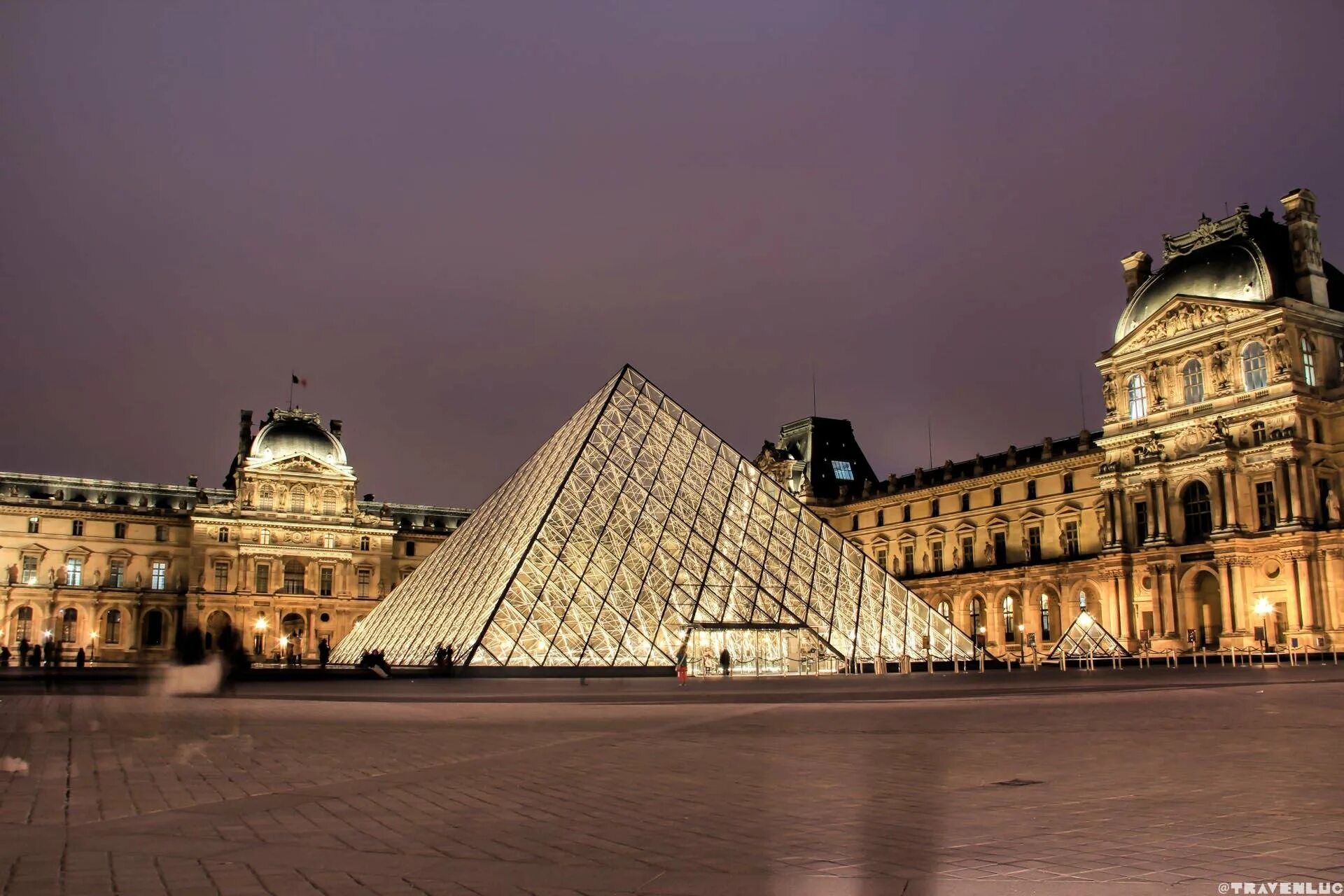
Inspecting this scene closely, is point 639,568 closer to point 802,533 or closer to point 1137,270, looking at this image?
point 802,533

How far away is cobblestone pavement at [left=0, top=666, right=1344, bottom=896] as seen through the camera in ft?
14.7

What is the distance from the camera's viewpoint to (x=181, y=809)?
20.7 feet

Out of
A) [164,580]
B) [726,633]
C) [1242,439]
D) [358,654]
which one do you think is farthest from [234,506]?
[1242,439]

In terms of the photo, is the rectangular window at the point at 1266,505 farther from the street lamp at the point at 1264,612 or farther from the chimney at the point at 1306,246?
the chimney at the point at 1306,246

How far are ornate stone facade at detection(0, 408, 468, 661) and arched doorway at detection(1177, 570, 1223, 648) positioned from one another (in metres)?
43.6

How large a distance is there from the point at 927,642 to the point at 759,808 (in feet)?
91.2

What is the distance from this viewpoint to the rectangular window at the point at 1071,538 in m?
52.4

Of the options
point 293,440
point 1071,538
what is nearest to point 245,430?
point 293,440

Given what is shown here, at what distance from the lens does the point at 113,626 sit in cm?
6512

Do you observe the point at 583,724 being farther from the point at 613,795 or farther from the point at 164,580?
the point at 164,580

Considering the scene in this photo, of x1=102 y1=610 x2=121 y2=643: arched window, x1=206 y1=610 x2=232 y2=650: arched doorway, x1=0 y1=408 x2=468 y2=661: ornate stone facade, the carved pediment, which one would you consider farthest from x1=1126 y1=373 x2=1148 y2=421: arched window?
x1=102 y1=610 x2=121 y2=643: arched window

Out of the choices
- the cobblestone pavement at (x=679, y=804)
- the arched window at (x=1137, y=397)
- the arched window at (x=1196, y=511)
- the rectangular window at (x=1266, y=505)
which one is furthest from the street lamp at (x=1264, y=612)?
the cobblestone pavement at (x=679, y=804)

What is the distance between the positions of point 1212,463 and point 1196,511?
3002 millimetres

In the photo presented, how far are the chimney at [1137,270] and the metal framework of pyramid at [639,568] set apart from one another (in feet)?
78.6
